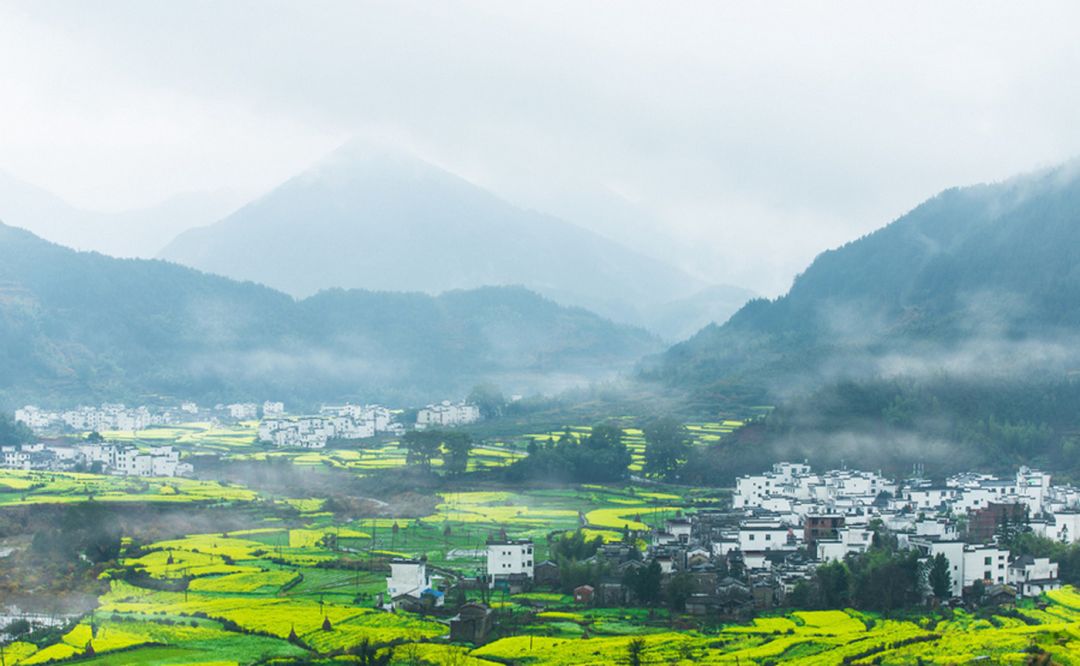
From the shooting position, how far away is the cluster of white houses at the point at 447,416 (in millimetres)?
66000

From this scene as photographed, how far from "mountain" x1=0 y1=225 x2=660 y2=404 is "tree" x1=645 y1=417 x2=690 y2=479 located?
43.7 metres

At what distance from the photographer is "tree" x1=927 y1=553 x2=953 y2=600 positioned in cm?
2514

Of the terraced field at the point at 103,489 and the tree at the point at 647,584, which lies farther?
the terraced field at the point at 103,489

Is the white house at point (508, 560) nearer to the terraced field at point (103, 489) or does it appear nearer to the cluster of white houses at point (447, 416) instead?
the terraced field at point (103, 489)

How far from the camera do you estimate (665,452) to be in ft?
158

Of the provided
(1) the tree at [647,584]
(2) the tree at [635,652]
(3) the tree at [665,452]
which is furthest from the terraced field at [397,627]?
(3) the tree at [665,452]

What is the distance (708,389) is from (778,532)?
117 ft

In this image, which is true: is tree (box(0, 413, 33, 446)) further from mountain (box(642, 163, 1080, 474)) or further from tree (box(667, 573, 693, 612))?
tree (box(667, 573, 693, 612))

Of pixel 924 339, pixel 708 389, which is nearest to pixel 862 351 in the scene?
pixel 924 339

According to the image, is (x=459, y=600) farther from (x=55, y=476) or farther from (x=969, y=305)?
(x=969, y=305)

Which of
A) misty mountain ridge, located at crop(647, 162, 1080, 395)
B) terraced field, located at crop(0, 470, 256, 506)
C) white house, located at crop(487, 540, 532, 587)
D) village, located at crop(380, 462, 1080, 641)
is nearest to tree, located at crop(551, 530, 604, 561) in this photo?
village, located at crop(380, 462, 1080, 641)

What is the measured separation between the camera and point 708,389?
65.8 m

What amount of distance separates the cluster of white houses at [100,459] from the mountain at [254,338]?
92.5 ft

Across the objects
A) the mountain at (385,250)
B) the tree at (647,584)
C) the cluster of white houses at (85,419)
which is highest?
the mountain at (385,250)
